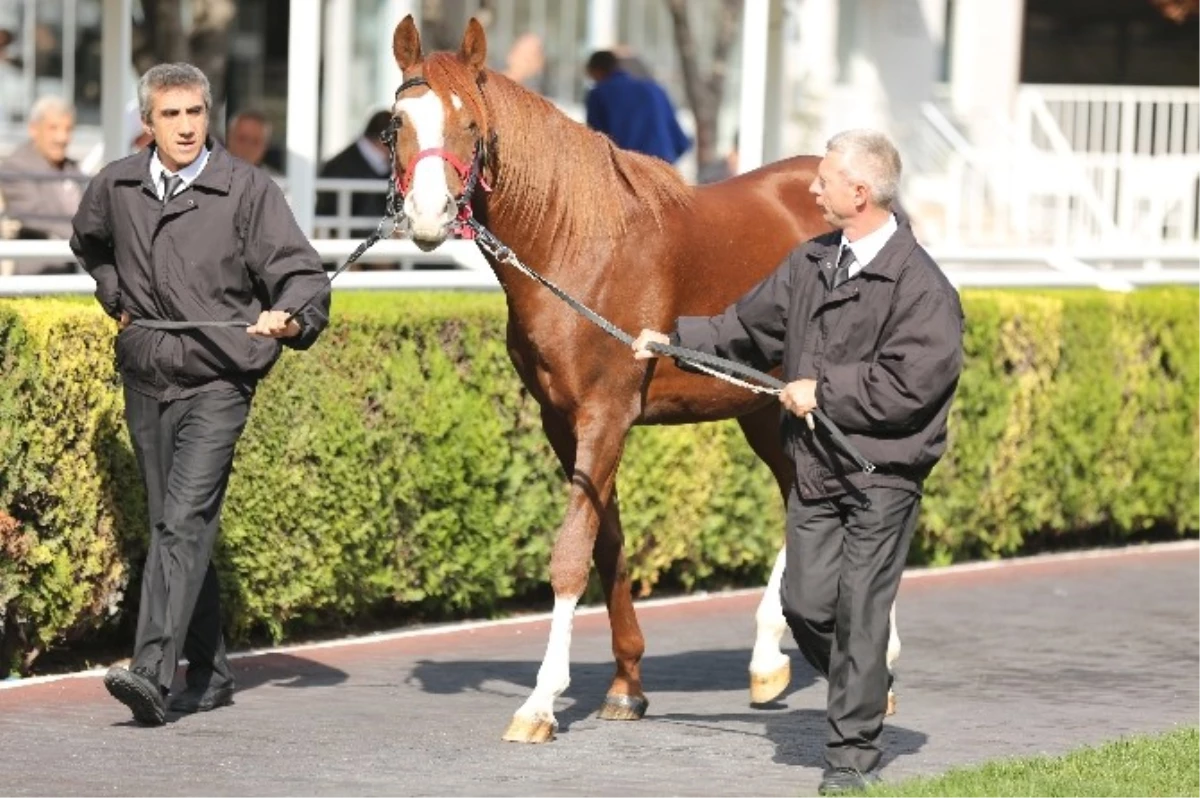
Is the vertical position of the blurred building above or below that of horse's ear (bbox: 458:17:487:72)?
above

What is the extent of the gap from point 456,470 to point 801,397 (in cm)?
330

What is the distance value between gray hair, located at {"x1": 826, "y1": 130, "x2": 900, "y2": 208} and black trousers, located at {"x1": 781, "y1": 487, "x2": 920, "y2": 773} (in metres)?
0.86

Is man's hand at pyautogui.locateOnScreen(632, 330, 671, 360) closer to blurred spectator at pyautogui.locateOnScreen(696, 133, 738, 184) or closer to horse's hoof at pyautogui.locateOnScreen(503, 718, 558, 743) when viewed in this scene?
horse's hoof at pyautogui.locateOnScreen(503, 718, 558, 743)

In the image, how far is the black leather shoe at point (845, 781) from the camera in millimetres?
7016

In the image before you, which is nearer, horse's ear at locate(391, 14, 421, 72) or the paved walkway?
the paved walkway

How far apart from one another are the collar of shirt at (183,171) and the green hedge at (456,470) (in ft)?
2.52

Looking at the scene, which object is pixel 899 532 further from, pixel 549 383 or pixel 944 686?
pixel 944 686

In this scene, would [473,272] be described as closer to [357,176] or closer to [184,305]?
[184,305]

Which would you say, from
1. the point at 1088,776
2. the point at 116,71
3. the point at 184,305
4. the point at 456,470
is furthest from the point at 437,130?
the point at 116,71

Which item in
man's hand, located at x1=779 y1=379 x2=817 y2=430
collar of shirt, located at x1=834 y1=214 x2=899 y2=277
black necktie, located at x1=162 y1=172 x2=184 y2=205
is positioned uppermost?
black necktie, located at x1=162 y1=172 x2=184 y2=205

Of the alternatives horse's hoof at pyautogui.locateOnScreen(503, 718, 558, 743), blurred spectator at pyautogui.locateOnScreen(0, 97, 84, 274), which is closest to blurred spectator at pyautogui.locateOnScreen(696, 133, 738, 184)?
blurred spectator at pyautogui.locateOnScreen(0, 97, 84, 274)

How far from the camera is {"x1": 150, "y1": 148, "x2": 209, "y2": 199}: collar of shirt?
26.5 feet

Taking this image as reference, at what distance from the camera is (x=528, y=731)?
7.85 m

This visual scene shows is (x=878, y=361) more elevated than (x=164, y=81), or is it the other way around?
(x=164, y=81)
